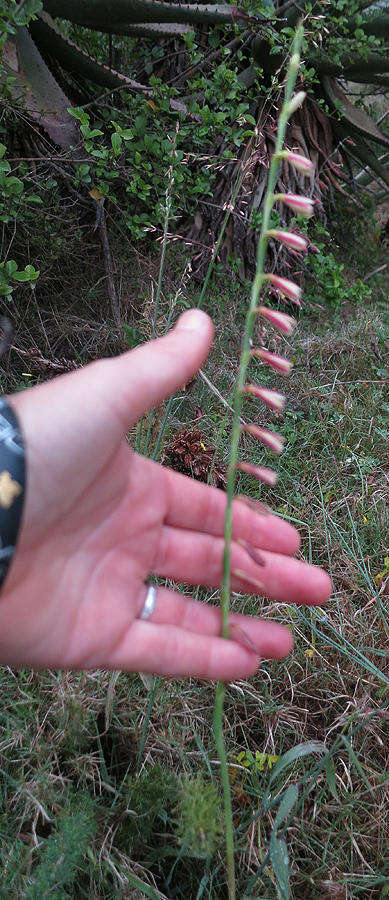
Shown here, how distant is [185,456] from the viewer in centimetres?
201

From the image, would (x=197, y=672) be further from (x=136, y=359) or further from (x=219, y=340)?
(x=219, y=340)

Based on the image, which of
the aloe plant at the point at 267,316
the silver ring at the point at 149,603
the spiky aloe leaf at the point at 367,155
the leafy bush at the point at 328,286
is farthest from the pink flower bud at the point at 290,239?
the spiky aloe leaf at the point at 367,155

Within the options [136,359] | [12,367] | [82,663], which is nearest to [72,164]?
[12,367]

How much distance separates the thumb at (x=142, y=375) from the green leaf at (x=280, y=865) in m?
0.84

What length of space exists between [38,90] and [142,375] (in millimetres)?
2101

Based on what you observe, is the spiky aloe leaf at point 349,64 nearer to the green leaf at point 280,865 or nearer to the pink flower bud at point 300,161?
the pink flower bud at point 300,161

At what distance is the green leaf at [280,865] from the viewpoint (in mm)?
1114

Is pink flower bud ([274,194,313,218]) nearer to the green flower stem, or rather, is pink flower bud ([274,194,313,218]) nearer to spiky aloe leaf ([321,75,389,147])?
the green flower stem

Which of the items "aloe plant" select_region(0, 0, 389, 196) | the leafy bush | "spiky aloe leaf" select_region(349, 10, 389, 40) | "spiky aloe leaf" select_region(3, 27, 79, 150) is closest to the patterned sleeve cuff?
"aloe plant" select_region(0, 0, 389, 196)

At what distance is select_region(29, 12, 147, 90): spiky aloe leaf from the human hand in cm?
206

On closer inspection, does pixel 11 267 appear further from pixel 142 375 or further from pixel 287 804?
pixel 287 804

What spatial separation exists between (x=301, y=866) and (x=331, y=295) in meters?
2.91

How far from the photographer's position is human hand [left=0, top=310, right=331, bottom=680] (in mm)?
1137

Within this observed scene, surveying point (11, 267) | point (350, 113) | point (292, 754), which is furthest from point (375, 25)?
point (292, 754)
